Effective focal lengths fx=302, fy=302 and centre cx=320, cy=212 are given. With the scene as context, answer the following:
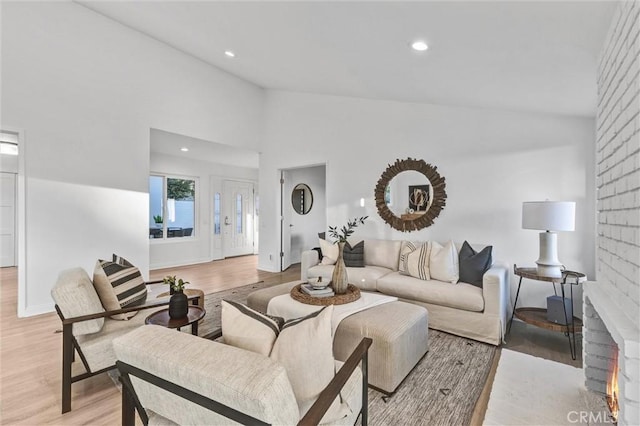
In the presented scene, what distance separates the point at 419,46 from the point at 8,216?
8.92 m

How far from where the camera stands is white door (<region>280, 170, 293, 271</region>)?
6215 millimetres

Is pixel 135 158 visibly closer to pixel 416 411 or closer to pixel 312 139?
pixel 312 139

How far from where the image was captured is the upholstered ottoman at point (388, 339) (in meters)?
2.06

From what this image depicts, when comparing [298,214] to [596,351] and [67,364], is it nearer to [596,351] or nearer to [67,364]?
[67,364]

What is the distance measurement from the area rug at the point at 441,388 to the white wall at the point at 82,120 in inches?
161

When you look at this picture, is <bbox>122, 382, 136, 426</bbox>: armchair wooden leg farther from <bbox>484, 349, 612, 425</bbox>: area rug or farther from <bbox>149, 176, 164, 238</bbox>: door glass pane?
<bbox>149, 176, 164, 238</bbox>: door glass pane

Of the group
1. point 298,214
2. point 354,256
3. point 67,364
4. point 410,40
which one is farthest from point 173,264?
point 410,40

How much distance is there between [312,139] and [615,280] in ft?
15.1

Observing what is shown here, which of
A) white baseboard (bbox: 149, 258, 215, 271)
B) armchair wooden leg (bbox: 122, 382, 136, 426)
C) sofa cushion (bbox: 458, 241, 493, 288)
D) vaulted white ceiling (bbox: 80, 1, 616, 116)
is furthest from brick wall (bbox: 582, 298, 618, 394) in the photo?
white baseboard (bbox: 149, 258, 215, 271)

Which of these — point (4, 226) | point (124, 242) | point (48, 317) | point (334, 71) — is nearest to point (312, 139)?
point (334, 71)

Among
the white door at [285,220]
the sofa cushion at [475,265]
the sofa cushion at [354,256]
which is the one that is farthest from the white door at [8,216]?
the sofa cushion at [475,265]

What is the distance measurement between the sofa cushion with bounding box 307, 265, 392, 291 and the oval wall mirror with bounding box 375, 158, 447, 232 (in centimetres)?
84

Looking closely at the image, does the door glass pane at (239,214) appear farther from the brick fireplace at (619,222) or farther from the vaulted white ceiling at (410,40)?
the brick fireplace at (619,222)

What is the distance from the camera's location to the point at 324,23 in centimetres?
259
